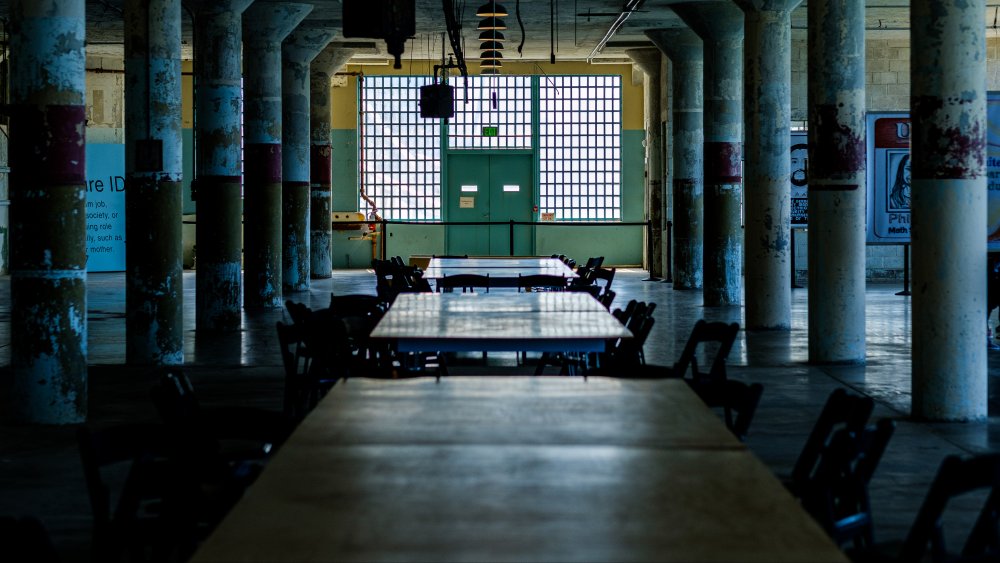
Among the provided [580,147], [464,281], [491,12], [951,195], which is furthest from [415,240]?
[951,195]

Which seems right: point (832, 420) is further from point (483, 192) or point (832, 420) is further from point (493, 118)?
point (493, 118)

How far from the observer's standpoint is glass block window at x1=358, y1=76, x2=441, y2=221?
104 feet

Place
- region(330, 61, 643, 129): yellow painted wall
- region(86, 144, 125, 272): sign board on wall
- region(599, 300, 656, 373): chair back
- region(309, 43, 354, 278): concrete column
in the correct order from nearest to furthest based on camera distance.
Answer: region(599, 300, 656, 373): chair back < region(309, 43, 354, 278): concrete column < region(86, 144, 125, 272): sign board on wall < region(330, 61, 643, 129): yellow painted wall

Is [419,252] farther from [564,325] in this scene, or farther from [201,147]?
[564,325]

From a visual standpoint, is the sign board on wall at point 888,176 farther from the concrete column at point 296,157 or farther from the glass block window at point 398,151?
the glass block window at point 398,151

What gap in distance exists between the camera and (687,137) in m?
22.9

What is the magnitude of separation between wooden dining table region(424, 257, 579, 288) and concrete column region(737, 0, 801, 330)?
2.29 m

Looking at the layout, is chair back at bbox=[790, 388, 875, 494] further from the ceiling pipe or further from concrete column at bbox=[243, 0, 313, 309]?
the ceiling pipe

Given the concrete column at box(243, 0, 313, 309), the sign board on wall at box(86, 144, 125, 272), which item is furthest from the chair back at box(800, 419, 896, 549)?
the sign board on wall at box(86, 144, 125, 272)

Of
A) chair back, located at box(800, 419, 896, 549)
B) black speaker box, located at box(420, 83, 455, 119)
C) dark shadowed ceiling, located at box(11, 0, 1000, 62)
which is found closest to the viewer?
chair back, located at box(800, 419, 896, 549)

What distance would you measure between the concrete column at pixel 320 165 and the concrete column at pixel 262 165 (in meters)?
7.41

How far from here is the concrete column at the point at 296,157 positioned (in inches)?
905

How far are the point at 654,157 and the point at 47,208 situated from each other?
19.7m

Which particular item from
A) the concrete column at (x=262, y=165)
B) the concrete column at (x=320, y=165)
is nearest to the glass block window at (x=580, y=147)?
the concrete column at (x=320, y=165)
